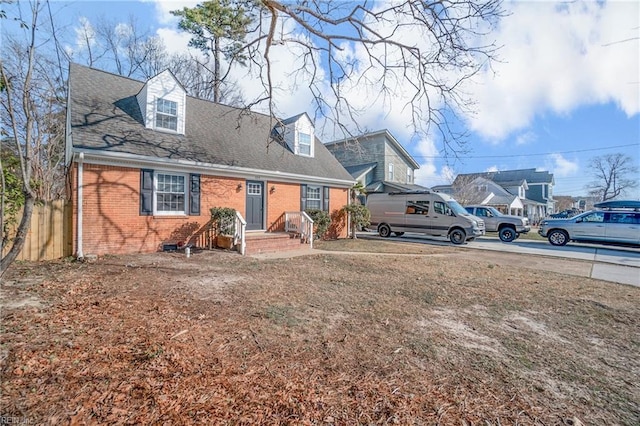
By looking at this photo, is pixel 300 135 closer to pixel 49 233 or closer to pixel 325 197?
pixel 325 197

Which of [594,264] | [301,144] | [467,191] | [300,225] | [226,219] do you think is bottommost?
[594,264]

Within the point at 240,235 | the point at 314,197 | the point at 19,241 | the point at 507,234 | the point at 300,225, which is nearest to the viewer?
the point at 19,241

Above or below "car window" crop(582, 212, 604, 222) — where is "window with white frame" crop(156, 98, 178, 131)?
above

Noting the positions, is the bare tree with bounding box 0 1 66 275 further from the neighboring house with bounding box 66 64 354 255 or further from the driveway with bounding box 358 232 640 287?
the driveway with bounding box 358 232 640 287

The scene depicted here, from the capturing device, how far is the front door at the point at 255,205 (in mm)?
11970

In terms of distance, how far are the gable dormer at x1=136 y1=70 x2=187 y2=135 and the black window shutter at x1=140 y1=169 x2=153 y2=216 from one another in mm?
2087

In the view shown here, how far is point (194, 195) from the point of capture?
1027cm

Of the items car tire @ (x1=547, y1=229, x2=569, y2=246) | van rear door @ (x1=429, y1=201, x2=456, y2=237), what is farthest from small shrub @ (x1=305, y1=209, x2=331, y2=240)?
car tire @ (x1=547, y1=229, x2=569, y2=246)

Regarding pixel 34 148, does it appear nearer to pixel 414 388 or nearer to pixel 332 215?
pixel 332 215

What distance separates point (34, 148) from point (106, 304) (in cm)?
1396

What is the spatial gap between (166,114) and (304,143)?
6.45m

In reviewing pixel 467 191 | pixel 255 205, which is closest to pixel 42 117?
pixel 255 205

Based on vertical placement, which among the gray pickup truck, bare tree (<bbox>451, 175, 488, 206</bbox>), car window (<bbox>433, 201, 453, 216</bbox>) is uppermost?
bare tree (<bbox>451, 175, 488, 206</bbox>)

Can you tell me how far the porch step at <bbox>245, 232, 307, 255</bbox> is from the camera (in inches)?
410
